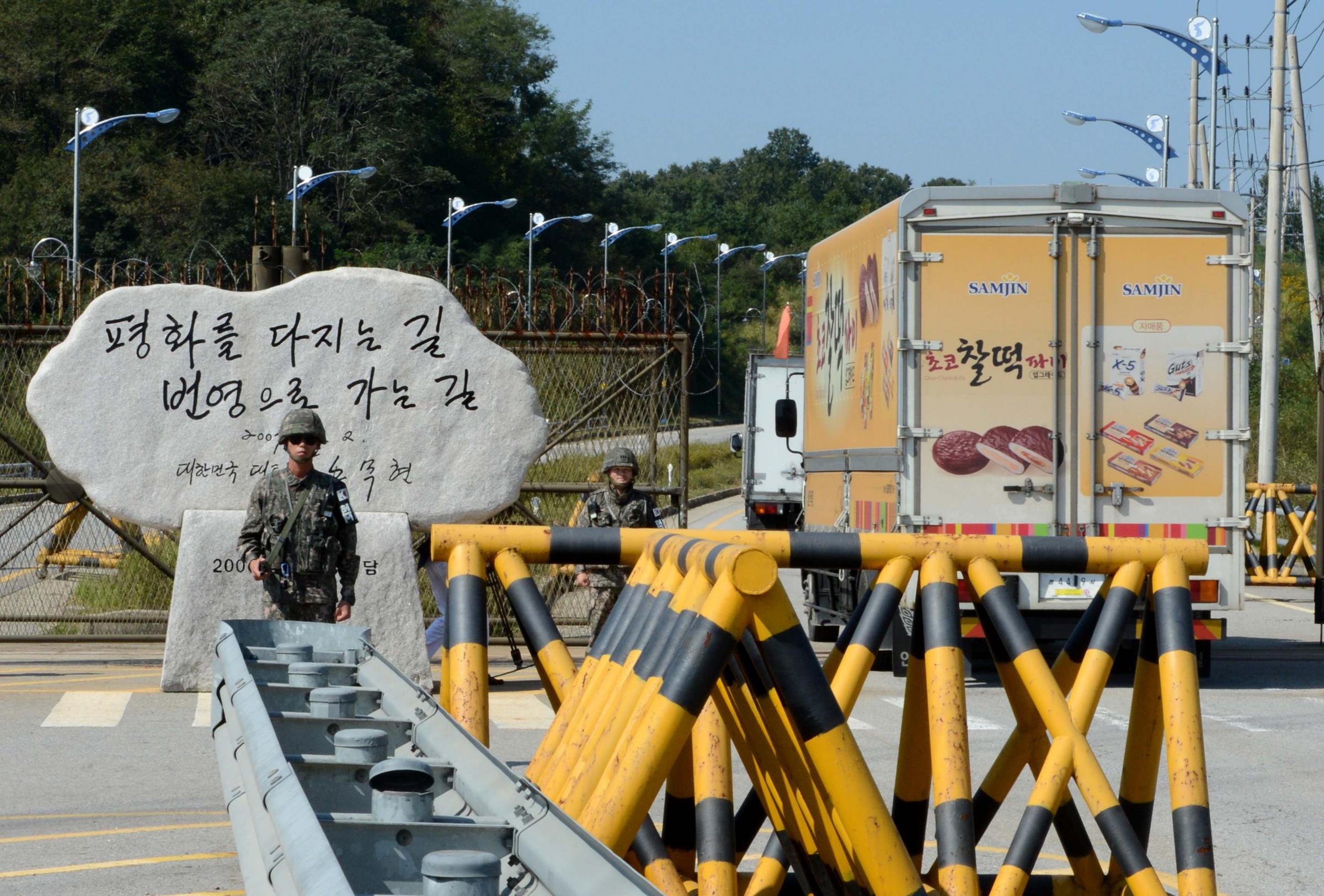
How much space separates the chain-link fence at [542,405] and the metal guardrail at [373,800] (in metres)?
8.26

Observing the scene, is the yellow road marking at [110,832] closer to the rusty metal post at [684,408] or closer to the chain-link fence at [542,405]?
the chain-link fence at [542,405]

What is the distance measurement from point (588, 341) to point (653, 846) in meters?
9.29

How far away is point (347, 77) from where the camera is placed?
80688 mm

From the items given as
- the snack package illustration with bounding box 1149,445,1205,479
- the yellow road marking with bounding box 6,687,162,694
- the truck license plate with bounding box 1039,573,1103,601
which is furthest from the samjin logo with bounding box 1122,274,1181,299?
the yellow road marking with bounding box 6,687,162,694

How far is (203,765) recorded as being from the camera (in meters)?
9.32

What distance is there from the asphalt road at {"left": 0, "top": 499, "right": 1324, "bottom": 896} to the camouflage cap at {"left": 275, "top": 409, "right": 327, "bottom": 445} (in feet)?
6.12

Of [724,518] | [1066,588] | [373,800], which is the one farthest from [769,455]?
[373,800]

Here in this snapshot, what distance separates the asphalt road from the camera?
6973mm

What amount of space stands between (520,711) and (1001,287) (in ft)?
15.0

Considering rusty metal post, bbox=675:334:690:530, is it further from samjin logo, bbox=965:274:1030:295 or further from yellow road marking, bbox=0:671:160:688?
yellow road marking, bbox=0:671:160:688

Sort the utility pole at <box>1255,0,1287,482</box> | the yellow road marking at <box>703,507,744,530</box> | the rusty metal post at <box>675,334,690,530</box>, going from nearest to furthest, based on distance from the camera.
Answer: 1. the rusty metal post at <box>675,334,690,530</box>
2. the utility pole at <box>1255,0,1287,482</box>
3. the yellow road marking at <box>703,507,744,530</box>

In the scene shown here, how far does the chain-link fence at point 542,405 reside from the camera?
13.7m

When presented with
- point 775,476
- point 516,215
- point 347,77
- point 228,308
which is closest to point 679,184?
point 516,215

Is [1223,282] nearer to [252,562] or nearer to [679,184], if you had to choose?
[252,562]
